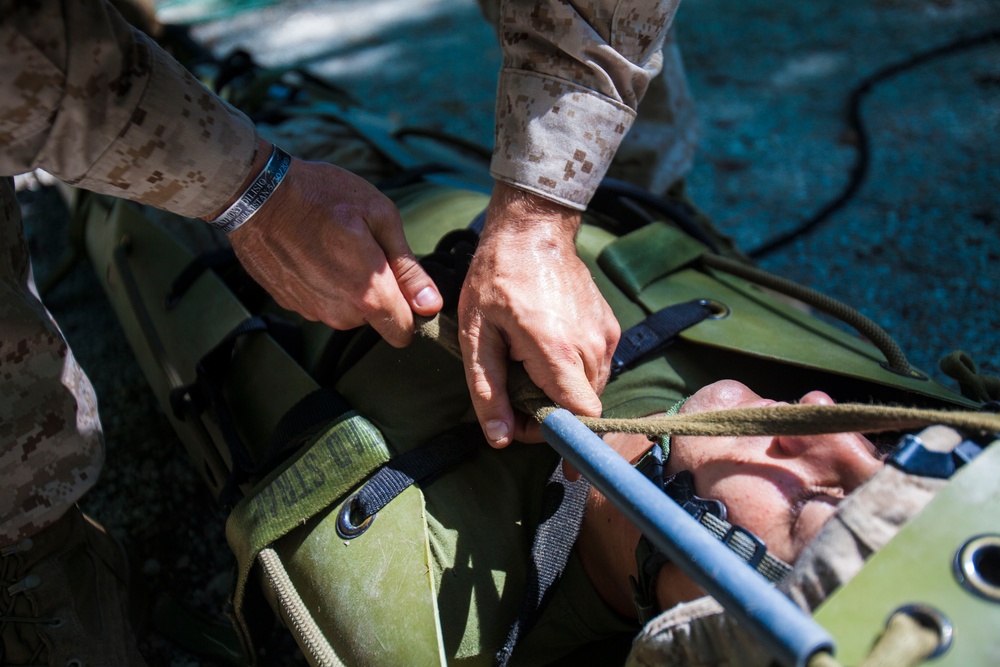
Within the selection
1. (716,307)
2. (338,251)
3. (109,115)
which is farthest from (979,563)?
(109,115)

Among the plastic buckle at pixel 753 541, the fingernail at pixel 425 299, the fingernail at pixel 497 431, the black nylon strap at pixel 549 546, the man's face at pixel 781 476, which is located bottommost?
the black nylon strap at pixel 549 546

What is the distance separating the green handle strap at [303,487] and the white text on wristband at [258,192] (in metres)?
0.38

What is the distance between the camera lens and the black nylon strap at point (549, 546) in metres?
1.17

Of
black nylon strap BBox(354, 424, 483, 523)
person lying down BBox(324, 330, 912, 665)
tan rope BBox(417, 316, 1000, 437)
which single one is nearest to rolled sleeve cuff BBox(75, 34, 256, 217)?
person lying down BBox(324, 330, 912, 665)

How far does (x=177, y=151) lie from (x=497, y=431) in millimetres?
650

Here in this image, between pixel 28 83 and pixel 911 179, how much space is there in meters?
2.45

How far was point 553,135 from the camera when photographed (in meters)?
1.30

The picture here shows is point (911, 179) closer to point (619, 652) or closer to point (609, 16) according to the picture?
point (609, 16)

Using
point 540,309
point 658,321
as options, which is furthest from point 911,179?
point 540,309

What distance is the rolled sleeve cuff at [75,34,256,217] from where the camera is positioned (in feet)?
3.62

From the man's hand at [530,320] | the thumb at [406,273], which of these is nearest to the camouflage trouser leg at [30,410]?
the thumb at [406,273]

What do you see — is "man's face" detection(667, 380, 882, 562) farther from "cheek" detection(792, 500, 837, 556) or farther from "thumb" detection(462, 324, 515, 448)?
"thumb" detection(462, 324, 515, 448)

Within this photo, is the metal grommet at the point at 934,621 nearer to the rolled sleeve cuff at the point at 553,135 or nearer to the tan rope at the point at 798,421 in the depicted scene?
the tan rope at the point at 798,421

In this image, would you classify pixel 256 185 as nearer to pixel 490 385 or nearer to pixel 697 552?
pixel 490 385
